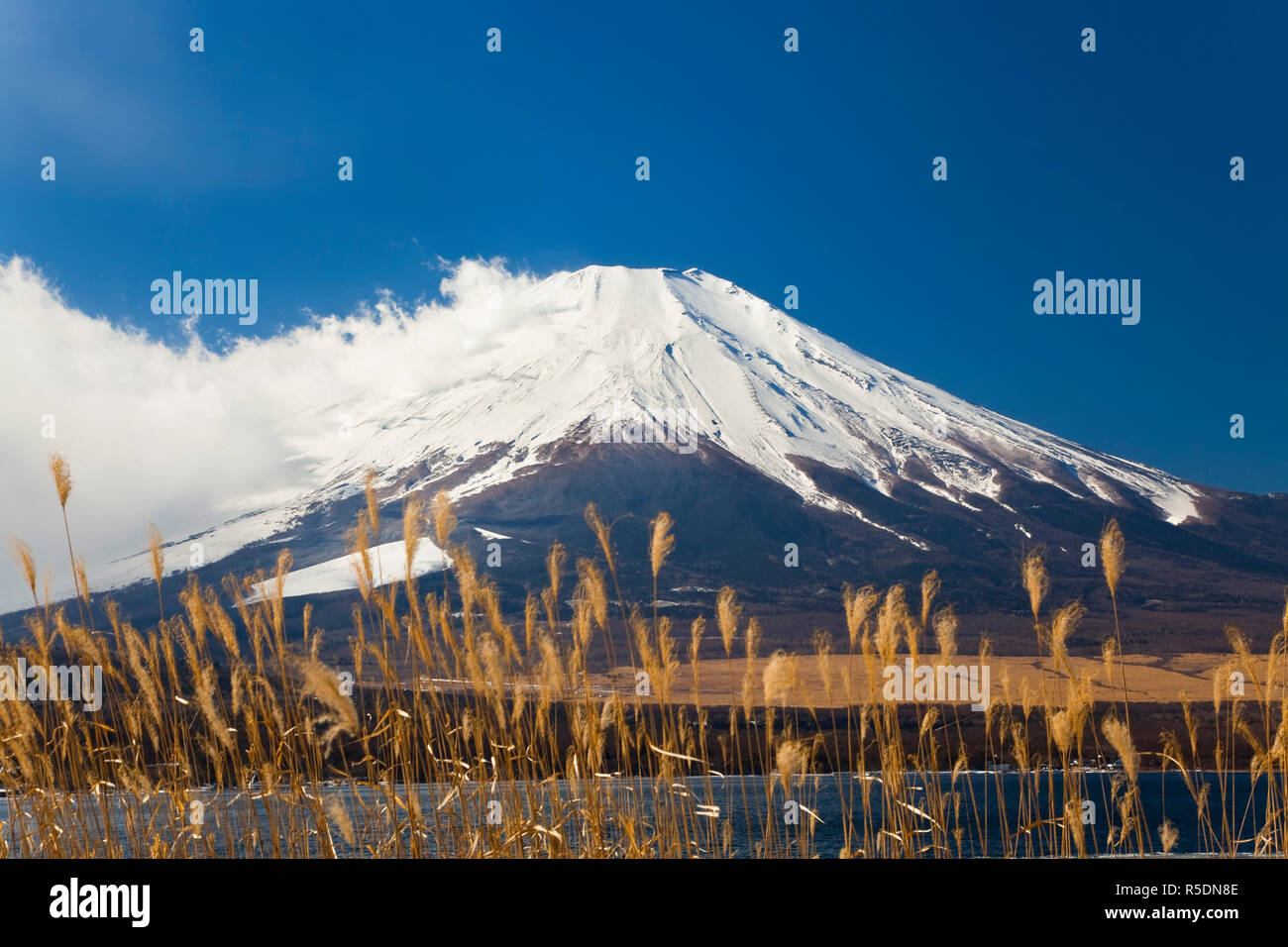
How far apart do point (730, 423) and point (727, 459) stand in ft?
69.0

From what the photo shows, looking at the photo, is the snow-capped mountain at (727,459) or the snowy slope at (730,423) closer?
the snow-capped mountain at (727,459)

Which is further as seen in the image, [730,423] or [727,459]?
[730,423]

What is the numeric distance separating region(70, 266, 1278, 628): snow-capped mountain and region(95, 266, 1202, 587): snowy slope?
42cm

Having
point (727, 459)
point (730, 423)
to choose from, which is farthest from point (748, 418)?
point (727, 459)

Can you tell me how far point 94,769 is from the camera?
183 inches

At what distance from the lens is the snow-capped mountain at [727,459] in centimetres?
12350

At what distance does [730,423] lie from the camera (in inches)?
6166

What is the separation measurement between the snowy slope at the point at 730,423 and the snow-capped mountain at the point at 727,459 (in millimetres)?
423

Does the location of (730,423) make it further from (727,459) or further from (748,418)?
(727,459)

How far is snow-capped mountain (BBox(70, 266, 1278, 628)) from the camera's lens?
12350cm
